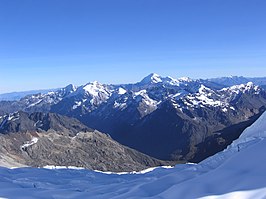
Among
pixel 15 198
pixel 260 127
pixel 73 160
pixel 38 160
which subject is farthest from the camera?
pixel 73 160

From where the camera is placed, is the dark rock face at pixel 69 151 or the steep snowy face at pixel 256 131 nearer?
the steep snowy face at pixel 256 131

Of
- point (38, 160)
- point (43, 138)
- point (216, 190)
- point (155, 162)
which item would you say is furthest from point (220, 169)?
point (155, 162)

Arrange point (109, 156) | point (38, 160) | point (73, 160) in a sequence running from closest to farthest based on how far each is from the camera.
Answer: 1. point (38, 160)
2. point (73, 160)
3. point (109, 156)

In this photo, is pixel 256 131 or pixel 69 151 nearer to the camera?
pixel 256 131

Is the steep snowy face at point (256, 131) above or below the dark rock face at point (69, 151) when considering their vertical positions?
above

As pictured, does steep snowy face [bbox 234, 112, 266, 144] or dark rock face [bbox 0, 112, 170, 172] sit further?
dark rock face [bbox 0, 112, 170, 172]

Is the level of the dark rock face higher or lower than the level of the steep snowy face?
lower

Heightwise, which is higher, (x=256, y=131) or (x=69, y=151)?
(x=256, y=131)

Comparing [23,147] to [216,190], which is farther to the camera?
[23,147]

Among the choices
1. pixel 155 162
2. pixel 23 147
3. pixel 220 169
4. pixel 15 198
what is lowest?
pixel 155 162

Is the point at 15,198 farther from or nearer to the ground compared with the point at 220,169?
nearer to the ground

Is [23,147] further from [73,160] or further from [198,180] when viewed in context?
[198,180]
